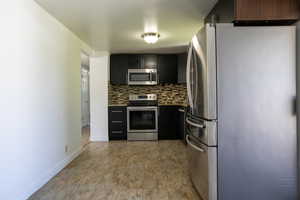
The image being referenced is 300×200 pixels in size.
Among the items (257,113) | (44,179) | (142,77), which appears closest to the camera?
(257,113)

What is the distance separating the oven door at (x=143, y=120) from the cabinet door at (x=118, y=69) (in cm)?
89

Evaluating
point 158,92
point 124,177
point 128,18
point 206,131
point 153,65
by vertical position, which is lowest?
point 124,177

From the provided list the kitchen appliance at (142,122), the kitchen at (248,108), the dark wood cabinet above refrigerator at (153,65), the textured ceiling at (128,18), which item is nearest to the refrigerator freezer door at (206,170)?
the kitchen at (248,108)

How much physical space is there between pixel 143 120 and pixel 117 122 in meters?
0.67

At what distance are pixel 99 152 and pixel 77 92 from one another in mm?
1314

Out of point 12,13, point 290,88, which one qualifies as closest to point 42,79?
point 12,13

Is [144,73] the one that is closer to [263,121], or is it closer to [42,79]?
[42,79]

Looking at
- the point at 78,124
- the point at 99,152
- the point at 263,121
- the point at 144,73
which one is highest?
the point at 144,73

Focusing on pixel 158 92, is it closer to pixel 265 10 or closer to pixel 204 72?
pixel 204 72

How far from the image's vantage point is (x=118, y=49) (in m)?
5.38

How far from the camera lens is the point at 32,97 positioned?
2.54 metres

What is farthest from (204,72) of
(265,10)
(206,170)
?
(206,170)

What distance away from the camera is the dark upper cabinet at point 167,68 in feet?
19.5

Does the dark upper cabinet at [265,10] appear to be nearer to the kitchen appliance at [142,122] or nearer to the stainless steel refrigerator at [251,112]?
the stainless steel refrigerator at [251,112]
